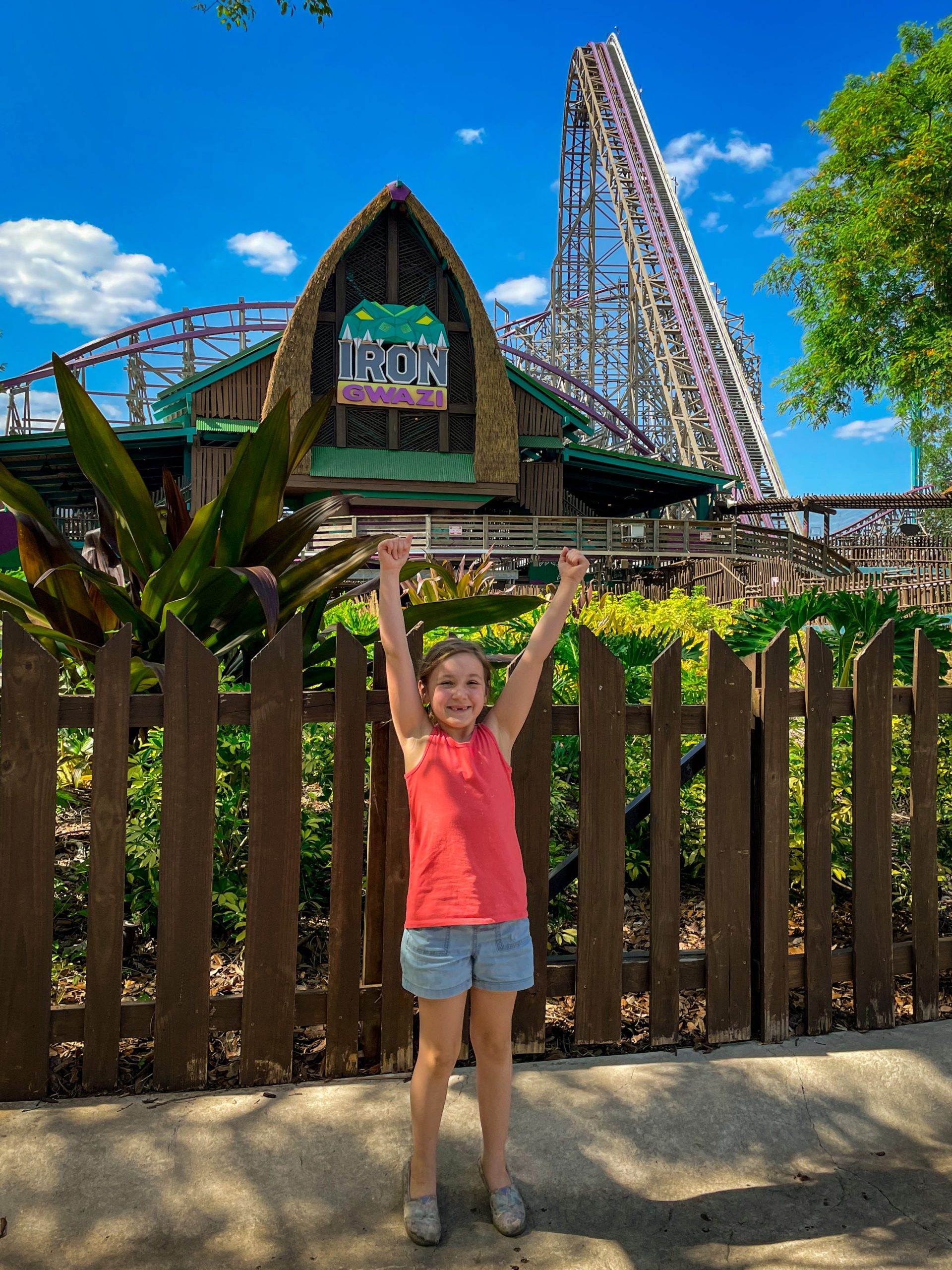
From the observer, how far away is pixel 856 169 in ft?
61.5

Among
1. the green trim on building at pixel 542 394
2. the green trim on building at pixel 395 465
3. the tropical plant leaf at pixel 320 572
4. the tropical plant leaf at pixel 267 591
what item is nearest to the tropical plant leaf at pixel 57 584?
the tropical plant leaf at pixel 320 572

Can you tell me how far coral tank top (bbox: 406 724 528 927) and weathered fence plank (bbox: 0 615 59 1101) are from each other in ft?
3.17

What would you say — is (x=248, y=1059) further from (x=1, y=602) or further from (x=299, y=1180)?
(x=1, y=602)

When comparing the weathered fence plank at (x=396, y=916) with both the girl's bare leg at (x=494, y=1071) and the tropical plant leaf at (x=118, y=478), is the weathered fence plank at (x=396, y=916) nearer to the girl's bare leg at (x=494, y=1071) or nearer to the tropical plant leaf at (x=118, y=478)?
the girl's bare leg at (x=494, y=1071)

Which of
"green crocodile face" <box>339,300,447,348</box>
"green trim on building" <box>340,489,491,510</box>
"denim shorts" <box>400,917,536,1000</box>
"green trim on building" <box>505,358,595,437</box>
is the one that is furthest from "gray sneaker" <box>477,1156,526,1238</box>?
"green trim on building" <box>505,358,595,437</box>

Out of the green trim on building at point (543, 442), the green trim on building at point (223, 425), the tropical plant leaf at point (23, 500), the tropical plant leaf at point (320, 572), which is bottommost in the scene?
the tropical plant leaf at point (320, 572)

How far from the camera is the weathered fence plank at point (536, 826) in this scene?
2.54 metres

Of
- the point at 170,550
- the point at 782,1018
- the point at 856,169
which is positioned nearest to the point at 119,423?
the point at 856,169

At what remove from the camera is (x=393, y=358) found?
977 inches

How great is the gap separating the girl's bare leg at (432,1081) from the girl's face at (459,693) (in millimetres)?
609

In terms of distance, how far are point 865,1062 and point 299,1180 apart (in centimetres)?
162

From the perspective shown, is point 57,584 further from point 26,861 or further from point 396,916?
point 396,916

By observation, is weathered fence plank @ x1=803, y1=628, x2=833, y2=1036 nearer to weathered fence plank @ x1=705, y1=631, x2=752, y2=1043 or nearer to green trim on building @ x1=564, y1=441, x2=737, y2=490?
weathered fence plank @ x1=705, y1=631, x2=752, y2=1043

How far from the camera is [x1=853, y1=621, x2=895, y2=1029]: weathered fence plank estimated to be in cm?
285
